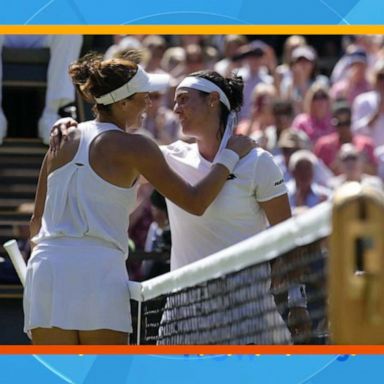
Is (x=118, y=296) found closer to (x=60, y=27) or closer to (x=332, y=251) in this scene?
(x=60, y=27)

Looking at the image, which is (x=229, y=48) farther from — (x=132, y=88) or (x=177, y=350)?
(x=177, y=350)

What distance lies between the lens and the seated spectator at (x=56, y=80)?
6418 mm

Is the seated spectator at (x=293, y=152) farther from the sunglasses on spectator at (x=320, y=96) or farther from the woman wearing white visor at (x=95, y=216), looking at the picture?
the woman wearing white visor at (x=95, y=216)

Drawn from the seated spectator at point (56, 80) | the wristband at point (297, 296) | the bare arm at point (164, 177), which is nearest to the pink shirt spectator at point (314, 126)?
the seated spectator at point (56, 80)

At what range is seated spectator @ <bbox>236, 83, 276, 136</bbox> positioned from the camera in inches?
284

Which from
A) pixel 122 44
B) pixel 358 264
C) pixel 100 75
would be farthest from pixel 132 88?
pixel 122 44

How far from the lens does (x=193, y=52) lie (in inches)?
310

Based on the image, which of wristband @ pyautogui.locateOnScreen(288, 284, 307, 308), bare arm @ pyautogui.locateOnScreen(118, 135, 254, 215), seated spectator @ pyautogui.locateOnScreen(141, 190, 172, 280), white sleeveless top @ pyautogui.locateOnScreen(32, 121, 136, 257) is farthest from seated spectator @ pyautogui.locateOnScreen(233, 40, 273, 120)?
wristband @ pyautogui.locateOnScreen(288, 284, 307, 308)

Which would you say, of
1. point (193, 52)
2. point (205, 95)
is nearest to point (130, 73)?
point (205, 95)

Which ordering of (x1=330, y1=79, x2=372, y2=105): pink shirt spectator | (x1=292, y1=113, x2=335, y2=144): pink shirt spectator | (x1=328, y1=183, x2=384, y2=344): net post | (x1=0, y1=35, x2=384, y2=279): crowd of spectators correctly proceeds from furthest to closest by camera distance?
(x1=330, y1=79, x2=372, y2=105): pink shirt spectator
(x1=292, y1=113, x2=335, y2=144): pink shirt spectator
(x1=0, y1=35, x2=384, y2=279): crowd of spectators
(x1=328, y1=183, x2=384, y2=344): net post

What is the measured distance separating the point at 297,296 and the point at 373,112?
12.8ft

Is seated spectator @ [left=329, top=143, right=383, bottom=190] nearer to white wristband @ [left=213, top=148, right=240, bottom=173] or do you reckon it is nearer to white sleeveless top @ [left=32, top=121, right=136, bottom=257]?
white wristband @ [left=213, top=148, right=240, bottom=173]

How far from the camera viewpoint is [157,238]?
20.2 ft

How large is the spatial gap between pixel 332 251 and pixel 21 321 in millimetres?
3006
